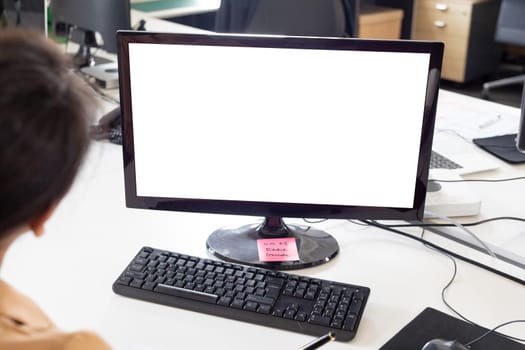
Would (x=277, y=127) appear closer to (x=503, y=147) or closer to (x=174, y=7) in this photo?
(x=503, y=147)

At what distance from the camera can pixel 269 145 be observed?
1.11m

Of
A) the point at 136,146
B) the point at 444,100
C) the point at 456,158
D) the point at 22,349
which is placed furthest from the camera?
the point at 444,100

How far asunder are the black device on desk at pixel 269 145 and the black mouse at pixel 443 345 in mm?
115

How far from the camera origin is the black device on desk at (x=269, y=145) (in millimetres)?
1037

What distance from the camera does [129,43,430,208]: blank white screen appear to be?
3.46ft

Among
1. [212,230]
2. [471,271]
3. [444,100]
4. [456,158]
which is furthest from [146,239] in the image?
[444,100]

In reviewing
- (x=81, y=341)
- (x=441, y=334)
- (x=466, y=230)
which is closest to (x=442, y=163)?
(x=466, y=230)

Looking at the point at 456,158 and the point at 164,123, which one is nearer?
the point at 164,123

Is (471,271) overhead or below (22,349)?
below

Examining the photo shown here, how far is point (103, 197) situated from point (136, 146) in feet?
1.03

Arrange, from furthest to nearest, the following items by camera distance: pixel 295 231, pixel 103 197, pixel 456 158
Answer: pixel 456 158 < pixel 103 197 < pixel 295 231

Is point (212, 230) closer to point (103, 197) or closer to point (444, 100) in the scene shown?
point (103, 197)

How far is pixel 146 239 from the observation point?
4.03 feet

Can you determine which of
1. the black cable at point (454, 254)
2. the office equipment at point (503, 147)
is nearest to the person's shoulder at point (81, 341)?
the black cable at point (454, 254)
